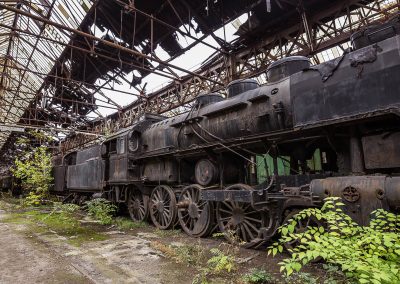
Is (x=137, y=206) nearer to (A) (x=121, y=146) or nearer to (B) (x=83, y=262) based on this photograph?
(A) (x=121, y=146)

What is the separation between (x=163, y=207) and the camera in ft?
23.5

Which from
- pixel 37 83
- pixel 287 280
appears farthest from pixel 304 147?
pixel 37 83

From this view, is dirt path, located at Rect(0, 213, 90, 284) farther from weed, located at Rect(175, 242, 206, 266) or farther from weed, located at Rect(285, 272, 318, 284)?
weed, located at Rect(285, 272, 318, 284)

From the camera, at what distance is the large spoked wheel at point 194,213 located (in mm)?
5922

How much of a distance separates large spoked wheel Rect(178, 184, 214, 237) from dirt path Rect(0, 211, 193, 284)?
1121 mm

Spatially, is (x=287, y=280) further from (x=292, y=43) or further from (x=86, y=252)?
(x=292, y=43)

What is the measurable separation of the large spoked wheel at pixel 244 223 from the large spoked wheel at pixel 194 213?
38cm

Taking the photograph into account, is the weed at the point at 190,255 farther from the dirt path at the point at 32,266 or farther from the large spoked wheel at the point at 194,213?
the dirt path at the point at 32,266

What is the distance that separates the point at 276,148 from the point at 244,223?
1.56 metres

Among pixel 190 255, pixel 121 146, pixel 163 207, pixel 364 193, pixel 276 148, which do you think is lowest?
pixel 190 255

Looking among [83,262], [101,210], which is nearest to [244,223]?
[83,262]

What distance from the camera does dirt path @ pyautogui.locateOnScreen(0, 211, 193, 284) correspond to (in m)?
3.56

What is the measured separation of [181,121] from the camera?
22.1ft

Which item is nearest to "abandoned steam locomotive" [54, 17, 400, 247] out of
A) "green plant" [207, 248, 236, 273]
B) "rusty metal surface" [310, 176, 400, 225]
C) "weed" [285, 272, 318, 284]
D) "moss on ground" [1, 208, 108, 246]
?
"rusty metal surface" [310, 176, 400, 225]
